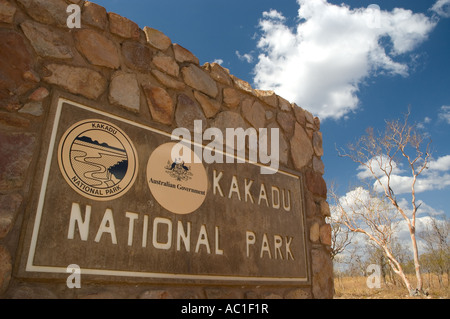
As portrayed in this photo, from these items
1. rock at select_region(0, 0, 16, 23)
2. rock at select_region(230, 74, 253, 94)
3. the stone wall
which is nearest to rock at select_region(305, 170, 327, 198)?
the stone wall

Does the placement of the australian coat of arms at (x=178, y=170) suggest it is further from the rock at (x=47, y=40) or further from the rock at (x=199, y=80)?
the rock at (x=47, y=40)

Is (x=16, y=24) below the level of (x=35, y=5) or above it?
below

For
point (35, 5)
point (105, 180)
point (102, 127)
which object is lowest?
point (105, 180)

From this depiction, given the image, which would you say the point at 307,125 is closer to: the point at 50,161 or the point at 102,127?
the point at 102,127

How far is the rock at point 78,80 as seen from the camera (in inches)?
73.9

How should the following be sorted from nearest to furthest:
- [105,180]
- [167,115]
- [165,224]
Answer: [105,180]
[165,224]
[167,115]

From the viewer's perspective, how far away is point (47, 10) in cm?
194

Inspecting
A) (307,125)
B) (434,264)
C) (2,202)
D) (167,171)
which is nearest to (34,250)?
(2,202)

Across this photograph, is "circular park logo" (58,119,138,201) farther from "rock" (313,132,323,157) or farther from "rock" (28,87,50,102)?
"rock" (313,132,323,157)

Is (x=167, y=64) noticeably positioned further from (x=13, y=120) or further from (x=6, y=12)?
(x=13, y=120)

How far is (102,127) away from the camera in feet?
6.42

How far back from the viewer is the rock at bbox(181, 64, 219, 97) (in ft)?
8.33

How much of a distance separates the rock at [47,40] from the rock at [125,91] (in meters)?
0.28
